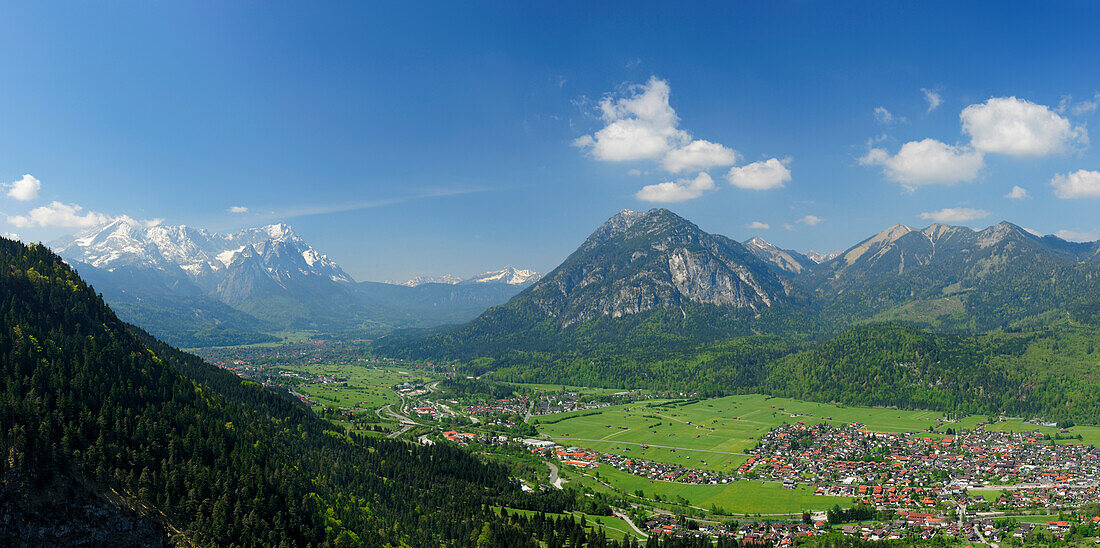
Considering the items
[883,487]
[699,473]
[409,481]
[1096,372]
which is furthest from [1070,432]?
[409,481]

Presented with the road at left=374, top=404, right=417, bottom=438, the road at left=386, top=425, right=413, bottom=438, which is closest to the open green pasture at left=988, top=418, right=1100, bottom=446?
the road at left=386, top=425, right=413, bottom=438

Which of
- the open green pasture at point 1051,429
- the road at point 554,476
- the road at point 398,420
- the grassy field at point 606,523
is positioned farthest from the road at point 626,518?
the open green pasture at point 1051,429

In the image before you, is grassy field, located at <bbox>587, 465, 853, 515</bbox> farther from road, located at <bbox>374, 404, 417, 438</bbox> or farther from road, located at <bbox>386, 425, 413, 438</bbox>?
road, located at <bbox>374, 404, 417, 438</bbox>

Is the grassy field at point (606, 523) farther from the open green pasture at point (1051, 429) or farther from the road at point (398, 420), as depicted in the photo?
the open green pasture at point (1051, 429)

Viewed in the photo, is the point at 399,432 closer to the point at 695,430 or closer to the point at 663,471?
the point at 663,471

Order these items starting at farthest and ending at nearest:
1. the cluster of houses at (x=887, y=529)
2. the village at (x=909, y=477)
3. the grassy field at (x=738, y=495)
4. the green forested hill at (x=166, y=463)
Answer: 1. the grassy field at (x=738, y=495)
2. the village at (x=909, y=477)
3. the cluster of houses at (x=887, y=529)
4. the green forested hill at (x=166, y=463)

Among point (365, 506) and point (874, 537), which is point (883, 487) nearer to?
point (874, 537)
